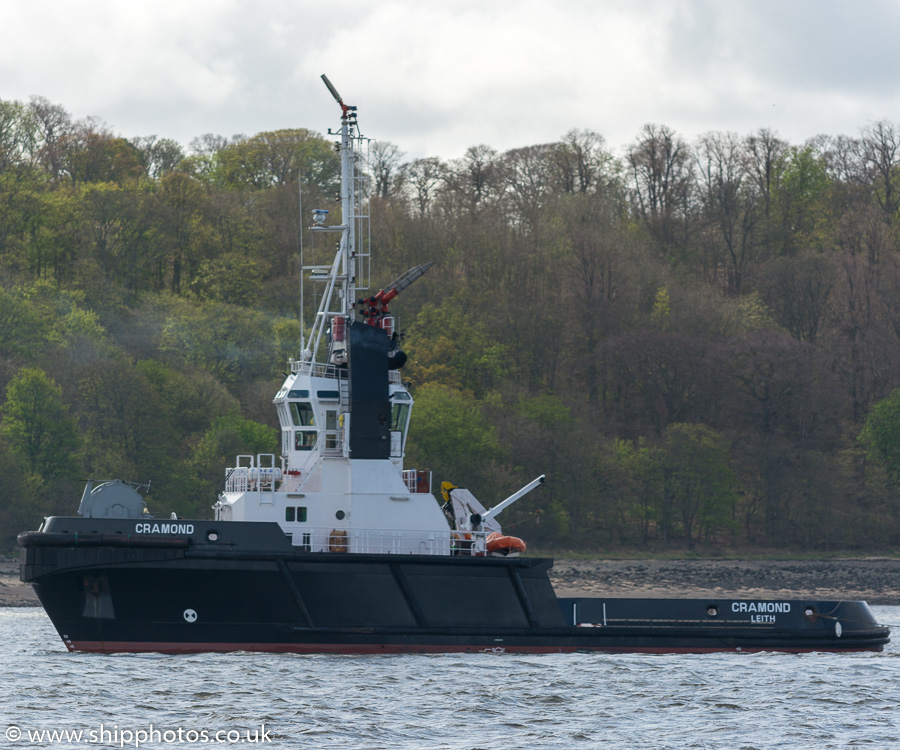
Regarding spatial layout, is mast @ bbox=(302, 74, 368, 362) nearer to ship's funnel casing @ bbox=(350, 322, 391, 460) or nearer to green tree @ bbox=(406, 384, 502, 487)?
ship's funnel casing @ bbox=(350, 322, 391, 460)

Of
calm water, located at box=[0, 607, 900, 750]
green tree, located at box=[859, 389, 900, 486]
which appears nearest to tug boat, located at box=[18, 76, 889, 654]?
calm water, located at box=[0, 607, 900, 750]

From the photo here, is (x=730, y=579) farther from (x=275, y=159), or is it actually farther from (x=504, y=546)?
(x=275, y=159)

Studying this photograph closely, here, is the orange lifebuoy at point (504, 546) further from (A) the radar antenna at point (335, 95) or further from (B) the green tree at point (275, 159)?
(B) the green tree at point (275, 159)

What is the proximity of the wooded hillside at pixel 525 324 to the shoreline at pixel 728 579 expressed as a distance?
3072 mm

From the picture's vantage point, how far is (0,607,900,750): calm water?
53.7ft

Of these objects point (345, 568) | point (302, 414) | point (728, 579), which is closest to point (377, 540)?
point (345, 568)

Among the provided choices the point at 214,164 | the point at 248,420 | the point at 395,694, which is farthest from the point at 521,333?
the point at 395,694

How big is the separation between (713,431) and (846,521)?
6113 mm

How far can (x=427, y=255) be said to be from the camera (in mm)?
61250

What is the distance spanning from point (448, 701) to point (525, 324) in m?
43.3

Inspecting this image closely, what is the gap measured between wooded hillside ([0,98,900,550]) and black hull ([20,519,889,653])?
77.0 ft

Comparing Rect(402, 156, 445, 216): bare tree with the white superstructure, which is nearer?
the white superstructure

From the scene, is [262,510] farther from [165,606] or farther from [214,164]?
[214,164]

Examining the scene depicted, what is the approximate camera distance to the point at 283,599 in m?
21.4
